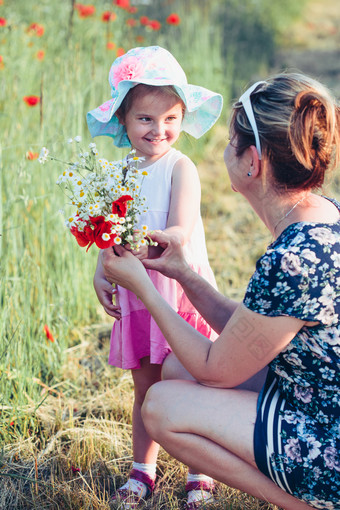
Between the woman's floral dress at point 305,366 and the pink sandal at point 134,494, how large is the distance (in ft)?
1.64

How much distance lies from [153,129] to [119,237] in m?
0.47

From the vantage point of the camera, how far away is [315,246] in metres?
1.50

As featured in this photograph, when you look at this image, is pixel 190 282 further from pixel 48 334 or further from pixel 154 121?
pixel 48 334

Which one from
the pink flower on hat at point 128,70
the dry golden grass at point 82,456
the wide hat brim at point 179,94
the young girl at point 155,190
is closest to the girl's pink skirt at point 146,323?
the young girl at point 155,190

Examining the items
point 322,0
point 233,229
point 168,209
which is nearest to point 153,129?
point 168,209

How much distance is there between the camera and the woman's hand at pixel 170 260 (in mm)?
1753

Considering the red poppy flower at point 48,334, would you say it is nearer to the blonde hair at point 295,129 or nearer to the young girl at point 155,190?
the young girl at point 155,190

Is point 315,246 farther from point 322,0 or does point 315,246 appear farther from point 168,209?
point 322,0

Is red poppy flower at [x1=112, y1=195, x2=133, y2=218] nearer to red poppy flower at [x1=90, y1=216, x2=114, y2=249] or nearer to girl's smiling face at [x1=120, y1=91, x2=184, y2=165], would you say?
red poppy flower at [x1=90, y1=216, x2=114, y2=249]

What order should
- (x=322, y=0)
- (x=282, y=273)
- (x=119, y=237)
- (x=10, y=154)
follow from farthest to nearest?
1. (x=322, y=0)
2. (x=10, y=154)
3. (x=119, y=237)
4. (x=282, y=273)

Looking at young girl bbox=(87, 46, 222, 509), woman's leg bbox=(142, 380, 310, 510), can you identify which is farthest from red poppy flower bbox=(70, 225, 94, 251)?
woman's leg bbox=(142, 380, 310, 510)

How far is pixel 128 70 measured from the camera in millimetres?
1880

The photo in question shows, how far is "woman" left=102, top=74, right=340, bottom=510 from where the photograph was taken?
4.94ft

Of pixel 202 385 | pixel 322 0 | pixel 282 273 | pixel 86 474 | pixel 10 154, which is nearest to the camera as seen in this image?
pixel 282 273
